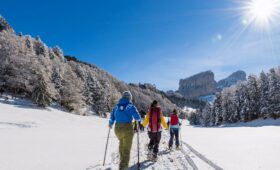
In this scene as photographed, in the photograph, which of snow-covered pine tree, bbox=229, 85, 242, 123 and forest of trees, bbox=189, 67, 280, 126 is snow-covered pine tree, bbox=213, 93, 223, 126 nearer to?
forest of trees, bbox=189, 67, 280, 126

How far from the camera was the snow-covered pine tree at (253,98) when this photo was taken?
62.4 m

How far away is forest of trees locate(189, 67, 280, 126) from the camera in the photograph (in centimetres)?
5575

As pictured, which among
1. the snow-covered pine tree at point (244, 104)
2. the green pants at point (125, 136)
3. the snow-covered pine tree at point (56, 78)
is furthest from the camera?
the snow-covered pine tree at point (244, 104)

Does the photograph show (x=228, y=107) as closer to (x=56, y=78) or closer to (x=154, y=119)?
(x=56, y=78)

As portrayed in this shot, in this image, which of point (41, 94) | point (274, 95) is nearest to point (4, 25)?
point (41, 94)

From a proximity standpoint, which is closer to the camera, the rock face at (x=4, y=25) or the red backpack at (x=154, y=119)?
the red backpack at (x=154, y=119)

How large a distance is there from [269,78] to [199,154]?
53941mm

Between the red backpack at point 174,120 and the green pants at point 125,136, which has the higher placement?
the red backpack at point 174,120

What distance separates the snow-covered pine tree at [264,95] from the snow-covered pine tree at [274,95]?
99cm

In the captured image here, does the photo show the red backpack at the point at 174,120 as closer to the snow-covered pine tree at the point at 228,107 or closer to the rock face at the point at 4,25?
the snow-covered pine tree at the point at 228,107

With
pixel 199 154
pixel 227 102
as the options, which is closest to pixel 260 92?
pixel 227 102

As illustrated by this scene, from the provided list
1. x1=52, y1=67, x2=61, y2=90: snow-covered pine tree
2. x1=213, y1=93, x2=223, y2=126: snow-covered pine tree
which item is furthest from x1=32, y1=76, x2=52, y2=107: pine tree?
x1=213, y1=93, x2=223, y2=126: snow-covered pine tree

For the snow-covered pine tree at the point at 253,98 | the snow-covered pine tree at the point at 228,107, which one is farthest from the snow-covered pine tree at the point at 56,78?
the snow-covered pine tree at the point at 253,98

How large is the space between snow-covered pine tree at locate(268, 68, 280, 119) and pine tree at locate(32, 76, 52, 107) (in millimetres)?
44011
